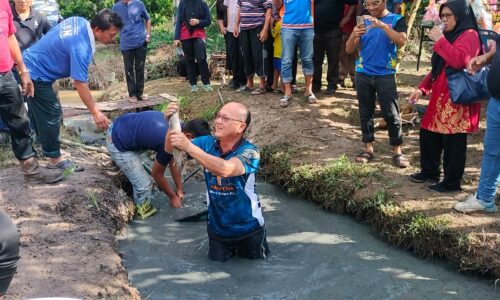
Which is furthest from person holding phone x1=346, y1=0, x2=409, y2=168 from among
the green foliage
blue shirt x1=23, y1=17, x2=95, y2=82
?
the green foliage

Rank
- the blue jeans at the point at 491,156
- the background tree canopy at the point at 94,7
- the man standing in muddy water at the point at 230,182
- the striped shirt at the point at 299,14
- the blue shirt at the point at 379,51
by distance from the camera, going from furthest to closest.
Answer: the background tree canopy at the point at 94,7, the striped shirt at the point at 299,14, the blue shirt at the point at 379,51, the blue jeans at the point at 491,156, the man standing in muddy water at the point at 230,182

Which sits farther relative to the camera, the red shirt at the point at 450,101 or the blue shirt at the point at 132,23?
the blue shirt at the point at 132,23

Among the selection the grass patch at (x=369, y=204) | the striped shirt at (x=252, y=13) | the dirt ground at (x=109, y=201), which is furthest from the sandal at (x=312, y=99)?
the striped shirt at (x=252, y=13)

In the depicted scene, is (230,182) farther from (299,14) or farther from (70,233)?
(299,14)

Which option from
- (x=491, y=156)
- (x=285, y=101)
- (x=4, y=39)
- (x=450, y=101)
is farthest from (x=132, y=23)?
(x=491, y=156)

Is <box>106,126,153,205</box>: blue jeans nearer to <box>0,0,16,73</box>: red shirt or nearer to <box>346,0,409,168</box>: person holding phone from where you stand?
<box>0,0,16,73</box>: red shirt

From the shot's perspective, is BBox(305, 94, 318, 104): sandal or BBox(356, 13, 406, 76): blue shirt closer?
BBox(356, 13, 406, 76): blue shirt

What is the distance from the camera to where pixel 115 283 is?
394cm

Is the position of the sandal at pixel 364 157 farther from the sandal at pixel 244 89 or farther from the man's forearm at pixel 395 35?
the sandal at pixel 244 89

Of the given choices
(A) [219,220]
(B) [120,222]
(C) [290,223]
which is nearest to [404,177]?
(C) [290,223]

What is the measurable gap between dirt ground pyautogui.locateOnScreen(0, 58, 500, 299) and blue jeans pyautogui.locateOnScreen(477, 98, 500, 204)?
0.22 metres

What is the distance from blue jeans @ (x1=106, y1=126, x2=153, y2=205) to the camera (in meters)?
5.40

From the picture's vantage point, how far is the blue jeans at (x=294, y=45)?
7.26 meters

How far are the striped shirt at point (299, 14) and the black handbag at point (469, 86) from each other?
290 cm
